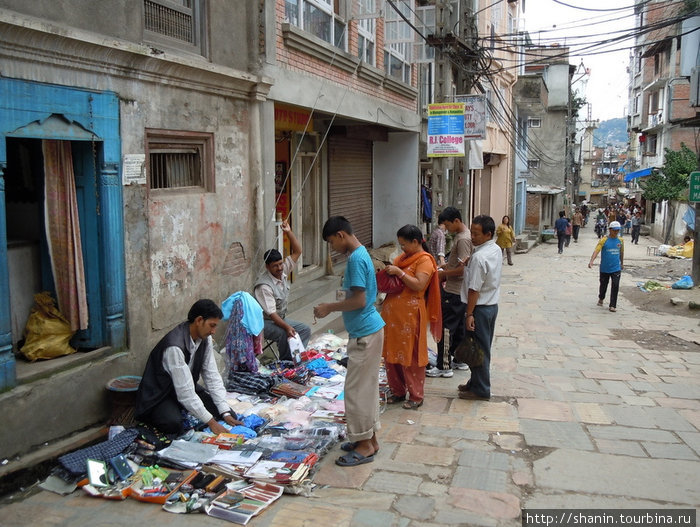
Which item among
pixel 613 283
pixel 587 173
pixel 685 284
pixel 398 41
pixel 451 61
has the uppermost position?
pixel 398 41

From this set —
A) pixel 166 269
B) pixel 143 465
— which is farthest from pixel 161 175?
pixel 143 465

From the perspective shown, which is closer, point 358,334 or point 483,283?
point 358,334

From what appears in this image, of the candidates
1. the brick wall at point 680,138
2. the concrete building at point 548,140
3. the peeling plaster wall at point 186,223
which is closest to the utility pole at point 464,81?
the peeling plaster wall at point 186,223

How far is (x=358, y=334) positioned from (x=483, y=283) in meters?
1.83

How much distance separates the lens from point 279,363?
7074mm

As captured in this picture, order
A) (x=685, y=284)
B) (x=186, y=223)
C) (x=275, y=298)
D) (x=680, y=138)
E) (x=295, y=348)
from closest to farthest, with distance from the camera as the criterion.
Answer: (x=186, y=223) < (x=295, y=348) < (x=275, y=298) < (x=685, y=284) < (x=680, y=138)

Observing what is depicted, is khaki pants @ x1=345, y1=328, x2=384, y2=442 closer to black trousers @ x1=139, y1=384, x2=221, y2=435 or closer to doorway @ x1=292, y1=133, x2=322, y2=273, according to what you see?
black trousers @ x1=139, y1=384, x2=221, y2=435

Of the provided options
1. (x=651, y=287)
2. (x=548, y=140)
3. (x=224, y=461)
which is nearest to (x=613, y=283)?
(x=651, y=287)

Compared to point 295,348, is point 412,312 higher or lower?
higher

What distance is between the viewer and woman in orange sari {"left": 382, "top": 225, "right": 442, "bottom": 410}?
5.74 m

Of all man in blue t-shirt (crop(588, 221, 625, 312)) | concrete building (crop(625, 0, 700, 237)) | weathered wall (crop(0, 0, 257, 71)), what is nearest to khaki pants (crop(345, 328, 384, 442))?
weathered wall (crop(0, 0, 257, 71))

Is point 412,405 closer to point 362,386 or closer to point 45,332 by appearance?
point 362,386

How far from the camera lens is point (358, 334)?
4730mm

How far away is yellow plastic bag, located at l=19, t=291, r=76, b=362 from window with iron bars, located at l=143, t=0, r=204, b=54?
2.72m
